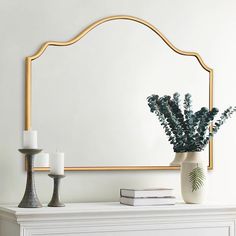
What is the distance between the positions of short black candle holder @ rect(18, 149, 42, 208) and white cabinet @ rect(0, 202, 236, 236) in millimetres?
47

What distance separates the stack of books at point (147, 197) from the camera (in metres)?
2.86

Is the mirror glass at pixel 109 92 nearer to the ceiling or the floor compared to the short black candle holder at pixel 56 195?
nearer to the ceiling

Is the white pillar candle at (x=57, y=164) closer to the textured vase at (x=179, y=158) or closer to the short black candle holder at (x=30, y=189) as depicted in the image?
the short black candle holder at (x=30, y=189)

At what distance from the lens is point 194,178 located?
298 cm

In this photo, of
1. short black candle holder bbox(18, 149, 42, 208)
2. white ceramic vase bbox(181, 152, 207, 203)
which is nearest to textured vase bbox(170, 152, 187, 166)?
white ceramic vase bbox(181, 152, 207, 203)

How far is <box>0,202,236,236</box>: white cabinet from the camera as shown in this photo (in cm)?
263

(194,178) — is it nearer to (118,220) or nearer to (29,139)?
(118,220)

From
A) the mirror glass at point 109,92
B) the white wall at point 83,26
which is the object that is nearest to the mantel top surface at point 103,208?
the white wall at point 83,26

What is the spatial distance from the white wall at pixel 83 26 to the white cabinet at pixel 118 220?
182 mm

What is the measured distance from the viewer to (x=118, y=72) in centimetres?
316

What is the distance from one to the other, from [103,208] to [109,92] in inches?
25.5

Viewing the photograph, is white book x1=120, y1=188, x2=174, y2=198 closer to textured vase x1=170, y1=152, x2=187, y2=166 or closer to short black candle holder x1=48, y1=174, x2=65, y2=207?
textured vase x1=170, y1=152, x2=187, y2=166

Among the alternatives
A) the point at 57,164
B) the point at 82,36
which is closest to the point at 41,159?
the point at 57,164


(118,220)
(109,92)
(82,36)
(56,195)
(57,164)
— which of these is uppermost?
(82,36)
